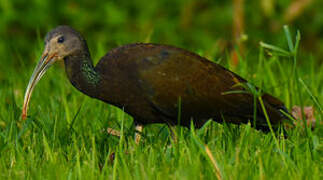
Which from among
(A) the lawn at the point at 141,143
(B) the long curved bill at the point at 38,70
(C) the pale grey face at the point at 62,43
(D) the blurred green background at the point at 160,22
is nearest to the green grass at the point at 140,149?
(A) the lawn at the point at 141,143

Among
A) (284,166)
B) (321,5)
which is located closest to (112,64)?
(284,166)

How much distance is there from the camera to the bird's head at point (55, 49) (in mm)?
4488

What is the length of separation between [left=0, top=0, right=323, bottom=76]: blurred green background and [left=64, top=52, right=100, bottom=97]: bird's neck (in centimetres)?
367

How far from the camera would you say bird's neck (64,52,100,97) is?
451cm

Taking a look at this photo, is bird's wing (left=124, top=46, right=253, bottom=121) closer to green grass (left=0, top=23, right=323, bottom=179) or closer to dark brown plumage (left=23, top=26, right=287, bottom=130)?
dark brown plumage (left=23, top=26, right=287, bottom=130)

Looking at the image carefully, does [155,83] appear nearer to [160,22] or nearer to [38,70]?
[38,70]

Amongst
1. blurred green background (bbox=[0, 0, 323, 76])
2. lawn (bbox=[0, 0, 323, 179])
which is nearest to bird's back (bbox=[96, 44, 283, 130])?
lawn (bbox=[0, 0, 323, 179])

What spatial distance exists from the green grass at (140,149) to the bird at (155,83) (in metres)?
0.13

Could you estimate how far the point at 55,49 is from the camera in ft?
14.9

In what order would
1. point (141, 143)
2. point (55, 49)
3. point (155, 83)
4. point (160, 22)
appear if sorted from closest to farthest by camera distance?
point (141, 143) → point (155, 83) → point (55, 49) → point (160, 22)

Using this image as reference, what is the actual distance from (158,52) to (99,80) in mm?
380

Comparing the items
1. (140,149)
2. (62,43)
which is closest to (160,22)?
(62,43)

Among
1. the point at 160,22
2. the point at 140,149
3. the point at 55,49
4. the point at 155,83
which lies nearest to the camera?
the point at 140,149

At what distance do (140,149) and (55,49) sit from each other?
0.91m
